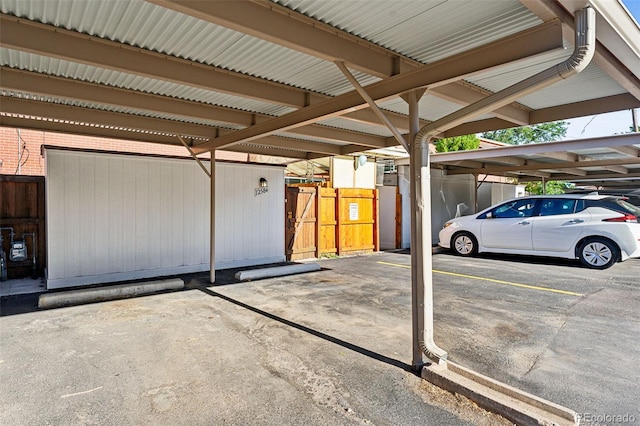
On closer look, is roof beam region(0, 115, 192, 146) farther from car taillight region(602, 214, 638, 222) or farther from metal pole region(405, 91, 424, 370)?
car taillight region(602, 214, 638, 222)

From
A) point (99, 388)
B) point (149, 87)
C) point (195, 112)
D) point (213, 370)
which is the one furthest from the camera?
point (195, 112)

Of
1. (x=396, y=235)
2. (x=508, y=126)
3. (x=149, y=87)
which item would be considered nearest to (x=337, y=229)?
(x=396, y=235)

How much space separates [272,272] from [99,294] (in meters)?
2.97

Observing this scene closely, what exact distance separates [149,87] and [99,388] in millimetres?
3216

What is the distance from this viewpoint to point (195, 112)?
5.00 metres

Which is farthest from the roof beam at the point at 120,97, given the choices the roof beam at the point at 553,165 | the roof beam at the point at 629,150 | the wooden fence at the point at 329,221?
the roof beam at the point at 553,165

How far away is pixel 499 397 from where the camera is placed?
2.60 metres

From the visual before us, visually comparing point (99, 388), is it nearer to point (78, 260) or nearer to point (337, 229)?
point (78, 260)

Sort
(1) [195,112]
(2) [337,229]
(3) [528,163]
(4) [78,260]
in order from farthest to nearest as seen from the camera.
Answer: (3) [528,163]
(2) [337,229]
(4) [78,260]
(1) [195,112]

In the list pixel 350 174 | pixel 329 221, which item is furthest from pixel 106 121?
pixel 350 174

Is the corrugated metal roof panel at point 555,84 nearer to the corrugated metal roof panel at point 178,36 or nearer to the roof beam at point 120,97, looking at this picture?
the corrugated metal roof panel at point 178,36

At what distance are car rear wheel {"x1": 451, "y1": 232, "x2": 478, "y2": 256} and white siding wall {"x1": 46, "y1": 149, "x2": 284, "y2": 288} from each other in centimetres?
487

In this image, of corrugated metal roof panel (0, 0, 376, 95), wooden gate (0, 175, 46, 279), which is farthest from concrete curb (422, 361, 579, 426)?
wooden gate (0, 175, 46, 279)

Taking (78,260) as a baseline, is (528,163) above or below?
above
